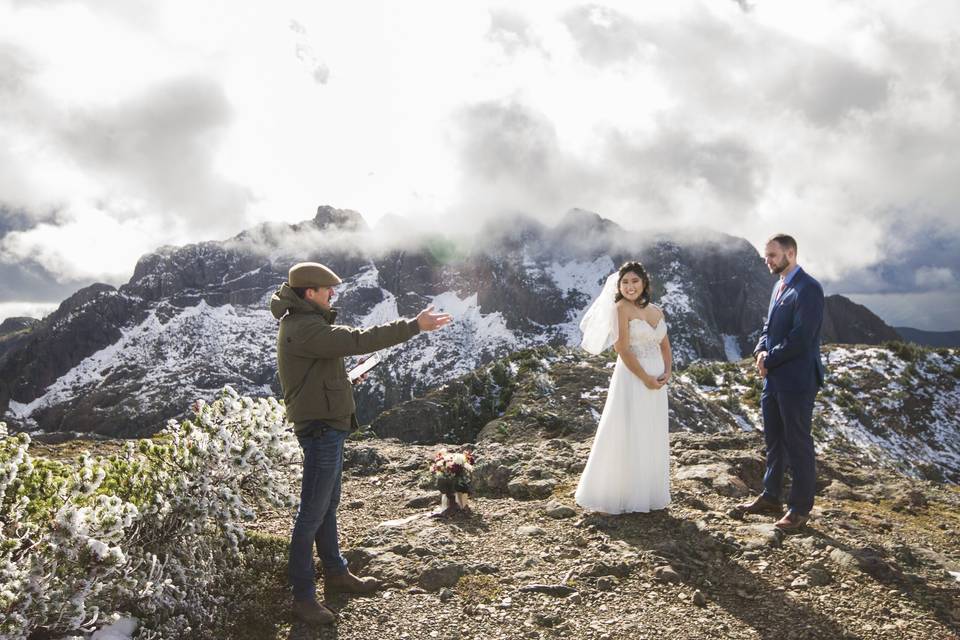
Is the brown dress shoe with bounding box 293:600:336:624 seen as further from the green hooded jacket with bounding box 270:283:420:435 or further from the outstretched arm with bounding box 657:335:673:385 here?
the outstretched arm with bounding box 657:335:673:385

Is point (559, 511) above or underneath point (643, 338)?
underneath

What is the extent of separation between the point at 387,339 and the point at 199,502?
7.75 ft

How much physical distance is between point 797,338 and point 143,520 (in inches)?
302

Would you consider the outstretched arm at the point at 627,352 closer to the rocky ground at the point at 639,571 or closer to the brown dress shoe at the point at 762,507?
the rocky ground at the point at 639,571

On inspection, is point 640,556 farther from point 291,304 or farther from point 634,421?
point 291,304

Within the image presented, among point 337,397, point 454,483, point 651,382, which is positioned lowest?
point 454,483

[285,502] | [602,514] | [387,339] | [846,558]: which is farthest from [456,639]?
[846,558]

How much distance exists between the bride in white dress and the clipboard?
3.81 m

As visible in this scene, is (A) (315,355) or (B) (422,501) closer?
(A) (315,355)

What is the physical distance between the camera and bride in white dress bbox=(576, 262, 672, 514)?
27.3ft

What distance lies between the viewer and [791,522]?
7.46 meters

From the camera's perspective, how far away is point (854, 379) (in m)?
28.8

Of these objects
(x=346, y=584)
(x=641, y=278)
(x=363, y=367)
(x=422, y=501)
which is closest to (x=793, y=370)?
(x=641, y=278)

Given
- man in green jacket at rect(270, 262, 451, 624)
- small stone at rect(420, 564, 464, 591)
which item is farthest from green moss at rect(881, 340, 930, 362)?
man in green jacket at rect(270, 262, 451, 624)
